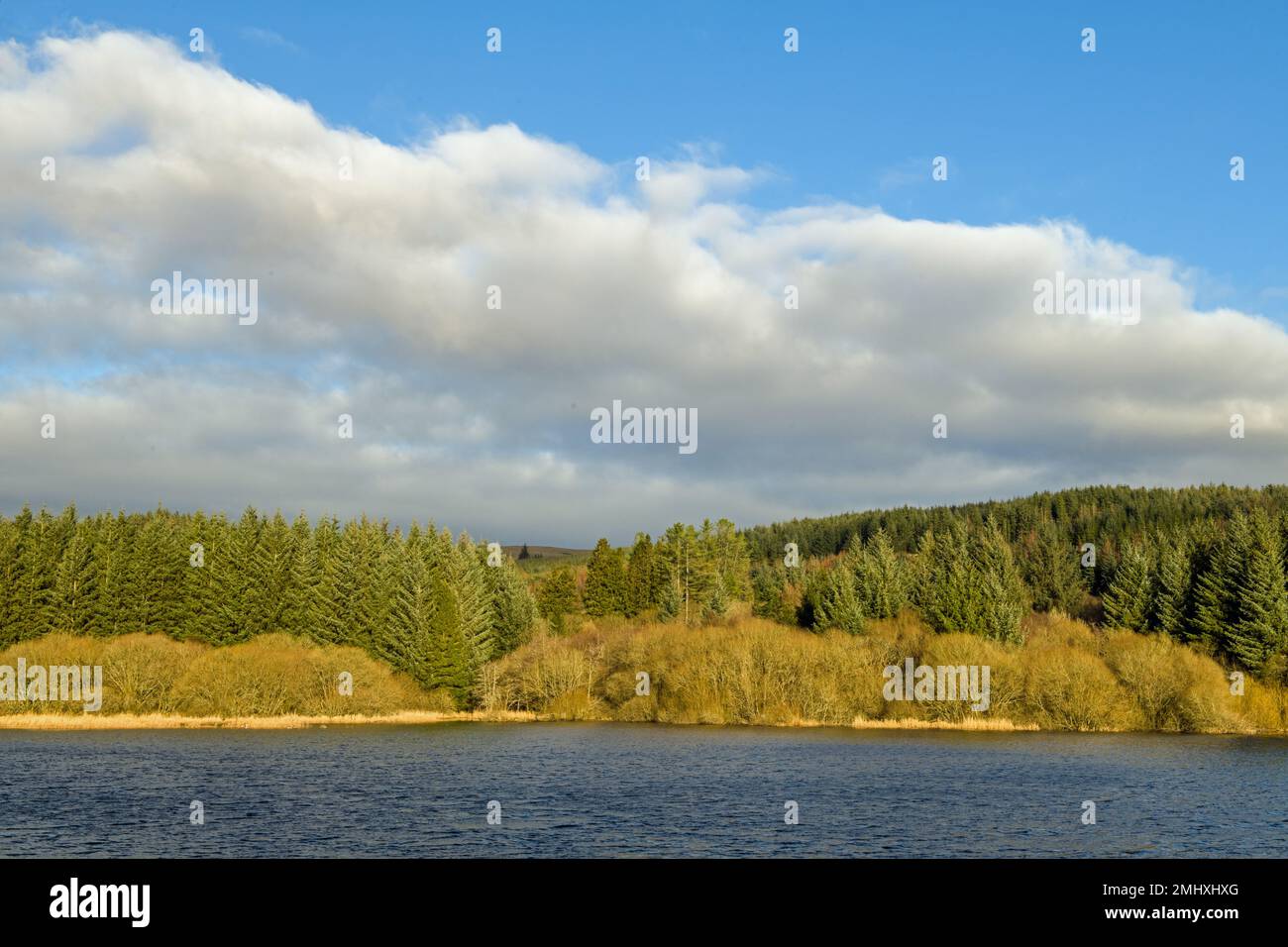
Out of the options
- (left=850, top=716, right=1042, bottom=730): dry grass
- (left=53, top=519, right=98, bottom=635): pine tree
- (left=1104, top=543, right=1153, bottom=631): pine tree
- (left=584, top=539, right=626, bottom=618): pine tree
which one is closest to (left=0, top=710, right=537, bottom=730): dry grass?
(left=53, top=519, right=98, bottom=635): pine tree

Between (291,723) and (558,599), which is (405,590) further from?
(558,599)

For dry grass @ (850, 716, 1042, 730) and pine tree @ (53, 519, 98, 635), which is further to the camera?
pine tree @ (53, 519, 98, 635)

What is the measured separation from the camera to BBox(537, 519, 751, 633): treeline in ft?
504

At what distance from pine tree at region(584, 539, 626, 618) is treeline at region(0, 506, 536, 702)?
113ft

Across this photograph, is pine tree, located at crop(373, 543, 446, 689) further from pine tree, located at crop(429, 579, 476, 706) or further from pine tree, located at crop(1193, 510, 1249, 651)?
pine tree, located at crop(1193, 510, 1249, 651)

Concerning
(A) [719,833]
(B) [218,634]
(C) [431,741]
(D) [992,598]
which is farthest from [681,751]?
(B) [218,634]

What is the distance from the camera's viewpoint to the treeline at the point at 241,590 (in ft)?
381

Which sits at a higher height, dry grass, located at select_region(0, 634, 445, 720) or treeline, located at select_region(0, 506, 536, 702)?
treeline, located at select_region(0, 506, 536, 702)

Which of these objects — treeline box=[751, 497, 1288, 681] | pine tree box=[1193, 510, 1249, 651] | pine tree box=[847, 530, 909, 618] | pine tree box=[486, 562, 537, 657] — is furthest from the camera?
pine tree box=[486, 562, 537, 657]

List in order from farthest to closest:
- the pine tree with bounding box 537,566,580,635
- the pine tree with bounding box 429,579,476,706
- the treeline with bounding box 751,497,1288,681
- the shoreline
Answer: the pine tree with bounding box 537,566,580,635 < the pine tree with bounding box 429,579,476,706 < the treeline with bounding box 751,497,1288,681 < the shoreline

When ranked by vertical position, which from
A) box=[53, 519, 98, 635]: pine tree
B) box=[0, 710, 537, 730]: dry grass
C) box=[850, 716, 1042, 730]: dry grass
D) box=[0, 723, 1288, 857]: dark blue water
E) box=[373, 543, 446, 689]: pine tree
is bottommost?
box=[850, 716, 1042, 730]: dry grass

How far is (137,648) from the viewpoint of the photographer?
102688 mm

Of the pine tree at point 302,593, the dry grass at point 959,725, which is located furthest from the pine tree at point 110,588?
the dry grass at point 959,725
